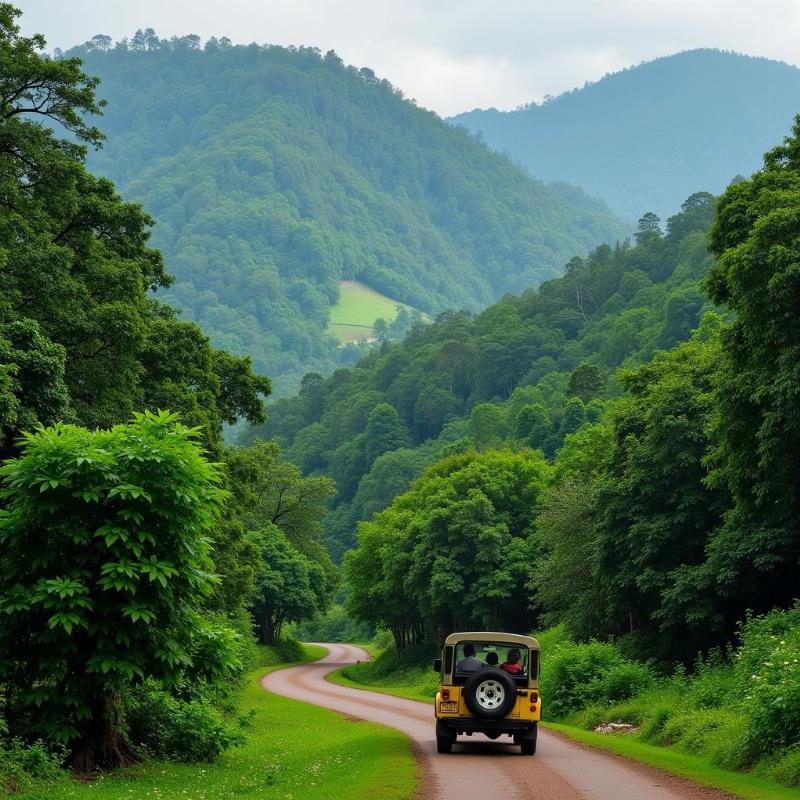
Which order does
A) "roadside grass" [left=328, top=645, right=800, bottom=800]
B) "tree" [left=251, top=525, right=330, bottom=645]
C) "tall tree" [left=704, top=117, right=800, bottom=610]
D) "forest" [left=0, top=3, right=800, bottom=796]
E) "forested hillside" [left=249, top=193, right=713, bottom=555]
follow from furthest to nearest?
1. "forested hillside" [left=249, top=193, right=713, bottom=555]
2. "tree" [left=251, top=525, right=330, bottom=645]
3. "tall tree" [left=704, top=117, right=800, bottom=610]
4. "forest" [left=0, top=3, right=800, bottom=796]
5. "roadside grass" [left=328, top=645, right=800, bottom=800]

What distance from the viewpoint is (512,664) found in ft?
75.1

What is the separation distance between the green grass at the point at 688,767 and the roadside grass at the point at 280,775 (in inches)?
192

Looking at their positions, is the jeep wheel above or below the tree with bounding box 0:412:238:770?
below

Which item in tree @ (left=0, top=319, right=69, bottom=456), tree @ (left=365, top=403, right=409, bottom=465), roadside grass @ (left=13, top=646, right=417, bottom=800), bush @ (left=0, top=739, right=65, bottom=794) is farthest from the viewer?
tree @ (left=365, top=403, right=409, bottom=465)

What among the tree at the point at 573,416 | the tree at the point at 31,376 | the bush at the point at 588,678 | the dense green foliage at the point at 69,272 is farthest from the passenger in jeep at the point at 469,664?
the tree at the point at 573,416

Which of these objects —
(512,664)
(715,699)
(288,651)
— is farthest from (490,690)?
(288,651)

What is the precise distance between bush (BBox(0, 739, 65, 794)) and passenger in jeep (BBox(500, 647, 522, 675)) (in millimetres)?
9300

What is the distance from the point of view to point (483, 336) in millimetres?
185875

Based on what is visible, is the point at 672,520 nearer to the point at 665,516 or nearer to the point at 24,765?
the point at 665,516

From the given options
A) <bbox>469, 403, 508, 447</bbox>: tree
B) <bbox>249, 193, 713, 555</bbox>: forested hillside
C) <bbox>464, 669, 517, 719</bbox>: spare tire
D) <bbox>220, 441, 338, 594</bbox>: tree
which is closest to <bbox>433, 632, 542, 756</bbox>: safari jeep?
<bbox>464, 669, 517, 719</bbox>: spare tire

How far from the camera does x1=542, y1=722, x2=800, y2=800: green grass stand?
1656cm

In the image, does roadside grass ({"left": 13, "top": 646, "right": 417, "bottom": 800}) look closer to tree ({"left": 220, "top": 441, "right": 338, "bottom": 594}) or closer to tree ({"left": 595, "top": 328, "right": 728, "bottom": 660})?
tree ({"left": 595, "top": 328, "right": 728, "bottom": 660})

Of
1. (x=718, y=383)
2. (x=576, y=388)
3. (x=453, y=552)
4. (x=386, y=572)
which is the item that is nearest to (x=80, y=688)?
(x=718, y=383)

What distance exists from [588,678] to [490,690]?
1595 centimetres
